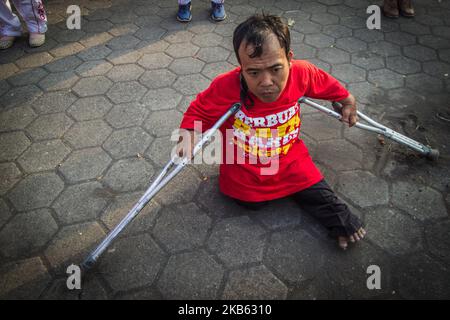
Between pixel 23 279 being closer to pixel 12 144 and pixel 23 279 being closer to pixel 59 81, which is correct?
pixel 12 144

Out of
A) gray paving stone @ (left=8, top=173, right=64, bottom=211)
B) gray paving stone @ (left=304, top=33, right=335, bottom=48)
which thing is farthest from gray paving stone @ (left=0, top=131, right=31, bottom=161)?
gray paving stone @ (left=304, top=33, right=335, bottom=48)

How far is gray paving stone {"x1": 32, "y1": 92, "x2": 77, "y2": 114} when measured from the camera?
342 cm

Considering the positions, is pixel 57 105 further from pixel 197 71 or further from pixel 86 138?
pixel 197 71

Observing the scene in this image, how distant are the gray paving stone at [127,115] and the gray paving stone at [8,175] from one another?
973 mm

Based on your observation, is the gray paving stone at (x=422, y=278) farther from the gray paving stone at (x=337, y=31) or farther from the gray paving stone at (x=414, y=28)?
the gray paving stone at (x=414, y=28)

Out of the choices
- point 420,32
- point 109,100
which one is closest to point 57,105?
point 109,100

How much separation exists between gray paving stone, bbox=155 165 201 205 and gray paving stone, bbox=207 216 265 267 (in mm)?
400

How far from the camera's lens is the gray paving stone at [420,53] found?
3.89m

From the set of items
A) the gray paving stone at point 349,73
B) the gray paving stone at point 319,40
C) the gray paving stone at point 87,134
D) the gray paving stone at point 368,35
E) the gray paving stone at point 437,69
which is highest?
the gray paving stone at point 368,35

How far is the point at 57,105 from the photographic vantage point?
347 cm

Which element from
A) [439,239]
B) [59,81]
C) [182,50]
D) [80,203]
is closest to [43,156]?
[80,203]

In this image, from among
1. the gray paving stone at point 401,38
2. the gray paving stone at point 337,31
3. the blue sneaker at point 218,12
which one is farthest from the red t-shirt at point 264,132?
the blue sneaker at point 218,12

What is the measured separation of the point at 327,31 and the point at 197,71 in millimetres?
2094

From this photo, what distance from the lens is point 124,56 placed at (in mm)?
4156
